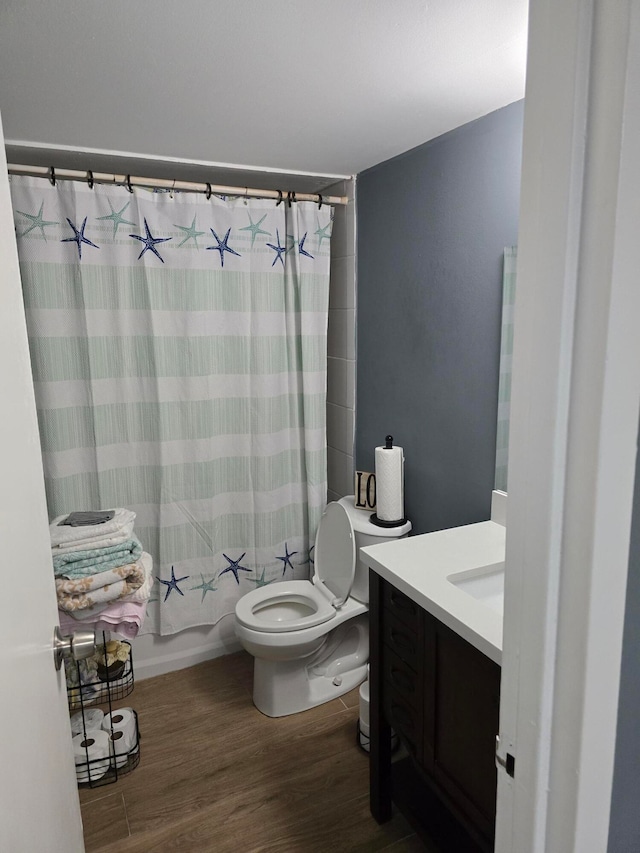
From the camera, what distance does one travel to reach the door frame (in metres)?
0.61

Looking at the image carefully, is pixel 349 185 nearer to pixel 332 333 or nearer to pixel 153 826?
pixel 332 333

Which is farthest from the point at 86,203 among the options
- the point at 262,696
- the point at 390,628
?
the point at 262,696

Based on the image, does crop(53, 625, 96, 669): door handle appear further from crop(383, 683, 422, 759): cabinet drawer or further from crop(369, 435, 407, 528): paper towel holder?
crop(369, 435, 407, 528): paper towel holder

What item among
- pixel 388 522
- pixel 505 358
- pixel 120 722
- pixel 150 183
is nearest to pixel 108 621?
pixel 120 722

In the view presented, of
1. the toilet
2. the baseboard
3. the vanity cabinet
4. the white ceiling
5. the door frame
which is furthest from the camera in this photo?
the baseboard

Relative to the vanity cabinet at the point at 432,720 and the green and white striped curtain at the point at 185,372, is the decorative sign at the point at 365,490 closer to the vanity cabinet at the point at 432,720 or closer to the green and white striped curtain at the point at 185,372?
the green and white striped curtain at the point at 185,372

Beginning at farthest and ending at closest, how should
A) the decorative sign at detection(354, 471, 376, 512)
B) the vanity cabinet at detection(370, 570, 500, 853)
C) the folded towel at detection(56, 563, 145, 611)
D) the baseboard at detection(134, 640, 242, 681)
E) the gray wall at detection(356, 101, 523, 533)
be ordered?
the baseboard at detection(134, 640, 242, 681), the decorative sign at detection(354, 471, 376, 512), the gray wall at detection(356, 101, 523, 533), the folded towel at detection(56, 563, 145, 611), the vanity cabinet at detection(370, 570, 500, 853)

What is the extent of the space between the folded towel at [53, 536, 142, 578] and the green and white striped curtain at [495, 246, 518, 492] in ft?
3.91

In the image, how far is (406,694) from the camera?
1682 millimetres

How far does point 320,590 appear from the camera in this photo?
254 cm

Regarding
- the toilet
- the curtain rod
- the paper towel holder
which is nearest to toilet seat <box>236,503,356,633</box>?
the toilet

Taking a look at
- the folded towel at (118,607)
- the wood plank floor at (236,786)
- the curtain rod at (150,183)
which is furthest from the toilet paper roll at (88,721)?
the curtain rod at (150,183)

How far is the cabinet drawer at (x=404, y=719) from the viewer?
5.38 feet

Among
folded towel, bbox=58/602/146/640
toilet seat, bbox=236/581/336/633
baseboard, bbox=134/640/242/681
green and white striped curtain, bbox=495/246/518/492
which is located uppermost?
green and white striped curtain, bbox=495/246/518/492
